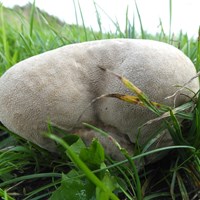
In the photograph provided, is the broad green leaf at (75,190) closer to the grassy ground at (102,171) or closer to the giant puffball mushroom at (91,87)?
the grassy ground at (102,171)

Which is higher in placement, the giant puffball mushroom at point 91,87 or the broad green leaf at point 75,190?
the giant puffball mushroom at point 91,87

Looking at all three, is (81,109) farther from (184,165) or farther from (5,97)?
(184,165)

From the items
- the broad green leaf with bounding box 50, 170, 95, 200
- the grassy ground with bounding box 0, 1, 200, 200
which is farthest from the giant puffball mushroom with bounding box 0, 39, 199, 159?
the broad green leaf with bounding box 50, 170, 95, 200

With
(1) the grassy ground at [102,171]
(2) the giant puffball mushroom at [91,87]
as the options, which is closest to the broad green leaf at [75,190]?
(1) the grassy ground at [102,171]

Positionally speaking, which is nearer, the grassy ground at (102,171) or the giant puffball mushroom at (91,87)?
the grassy ground at (102,171)

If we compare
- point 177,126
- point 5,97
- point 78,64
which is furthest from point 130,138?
point 5,97

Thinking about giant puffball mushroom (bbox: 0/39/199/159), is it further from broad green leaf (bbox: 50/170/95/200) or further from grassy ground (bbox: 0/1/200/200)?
broad green leaf (bbox: 50/170/95/200)

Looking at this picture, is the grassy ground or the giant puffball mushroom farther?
the giant puffball mushroom

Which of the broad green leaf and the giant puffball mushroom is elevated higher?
the giant puffball mushroom
